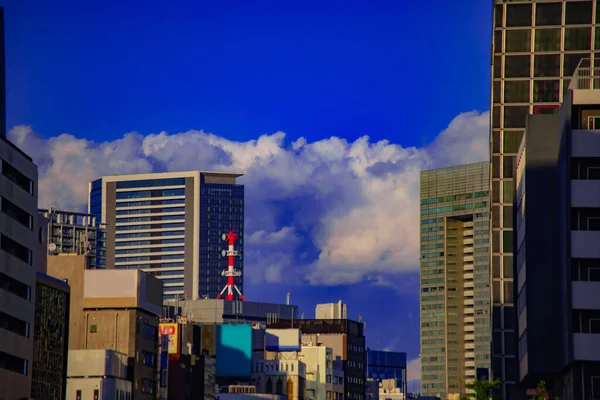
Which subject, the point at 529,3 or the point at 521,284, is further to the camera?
the point at 529,3

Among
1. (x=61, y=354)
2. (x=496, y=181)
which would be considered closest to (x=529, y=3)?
(x=496, y=181)

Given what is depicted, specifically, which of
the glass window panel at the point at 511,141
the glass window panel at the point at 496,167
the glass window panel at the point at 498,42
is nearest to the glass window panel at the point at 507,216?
the glass window panel at the point at 496,167

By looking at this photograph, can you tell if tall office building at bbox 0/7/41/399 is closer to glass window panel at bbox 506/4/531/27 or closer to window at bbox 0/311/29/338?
window at bbox 0/311/29/338

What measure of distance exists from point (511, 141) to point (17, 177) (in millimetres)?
66710

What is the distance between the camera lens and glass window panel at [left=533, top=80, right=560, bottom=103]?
610 feet

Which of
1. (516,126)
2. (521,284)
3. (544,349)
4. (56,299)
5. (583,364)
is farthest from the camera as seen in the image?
(516,126)

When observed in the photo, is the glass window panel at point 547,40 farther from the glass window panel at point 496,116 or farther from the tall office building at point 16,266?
the tall office building at point 16,266

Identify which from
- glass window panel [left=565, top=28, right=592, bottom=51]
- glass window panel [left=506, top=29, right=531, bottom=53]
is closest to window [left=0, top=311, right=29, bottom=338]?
glass window panel [left=506, top=29, right=531, bottom=53]

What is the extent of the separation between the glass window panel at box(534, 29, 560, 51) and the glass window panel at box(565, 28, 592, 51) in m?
1.22

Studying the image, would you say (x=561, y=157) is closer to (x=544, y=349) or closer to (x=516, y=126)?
(x=544, y=349)

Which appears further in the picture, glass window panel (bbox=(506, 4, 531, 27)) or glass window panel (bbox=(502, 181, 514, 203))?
glass window panel (bbox=(506, 4, 531, 27))

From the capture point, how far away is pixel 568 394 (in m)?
120

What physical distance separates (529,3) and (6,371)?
8148 cm

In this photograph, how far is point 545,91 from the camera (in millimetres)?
186750
